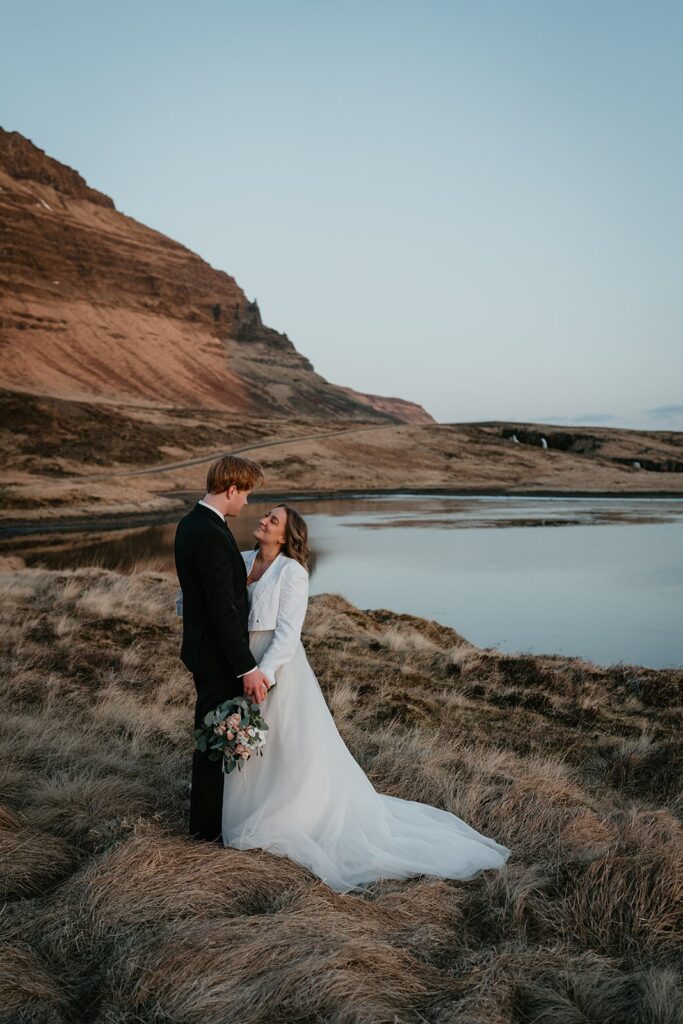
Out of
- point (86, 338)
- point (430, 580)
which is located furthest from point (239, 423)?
point (430, 580)

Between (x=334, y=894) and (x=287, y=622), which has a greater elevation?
(x=287, y=622)

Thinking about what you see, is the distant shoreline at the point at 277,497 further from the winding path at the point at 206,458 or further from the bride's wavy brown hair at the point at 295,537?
the bride's wavy brown hair at the point at 295,537

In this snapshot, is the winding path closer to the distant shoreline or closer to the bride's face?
the distant shoreline

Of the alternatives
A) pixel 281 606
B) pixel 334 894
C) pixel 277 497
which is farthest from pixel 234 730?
pixel 277 497

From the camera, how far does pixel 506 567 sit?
26250 millimetres

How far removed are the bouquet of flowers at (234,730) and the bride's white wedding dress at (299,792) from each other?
Answer: 0.26 metres

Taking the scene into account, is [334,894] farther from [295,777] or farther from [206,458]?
[206,458]

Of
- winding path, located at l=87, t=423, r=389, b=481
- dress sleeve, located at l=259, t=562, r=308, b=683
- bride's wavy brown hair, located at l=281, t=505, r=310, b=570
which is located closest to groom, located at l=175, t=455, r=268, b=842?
dress sleeve, located at l=259, t=562, r=308, b=683

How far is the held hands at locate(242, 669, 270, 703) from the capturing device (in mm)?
4309

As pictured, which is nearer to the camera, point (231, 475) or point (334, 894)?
point (334, 894)

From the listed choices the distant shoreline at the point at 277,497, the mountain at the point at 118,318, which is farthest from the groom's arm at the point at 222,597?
the mountain at the point at 118,318

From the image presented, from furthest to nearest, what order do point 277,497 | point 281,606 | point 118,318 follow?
point 118,318, point 277,497, point 281,606

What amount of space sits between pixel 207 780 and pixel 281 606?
108 centimetres

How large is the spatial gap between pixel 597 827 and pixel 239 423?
88.3 m
